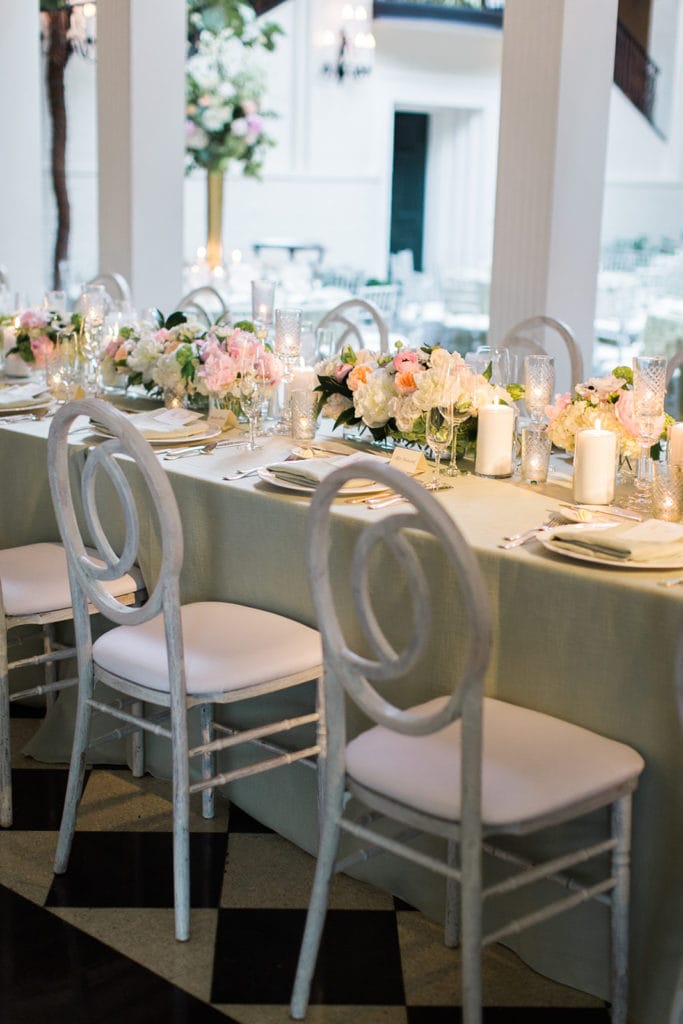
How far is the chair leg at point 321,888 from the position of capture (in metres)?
2.21

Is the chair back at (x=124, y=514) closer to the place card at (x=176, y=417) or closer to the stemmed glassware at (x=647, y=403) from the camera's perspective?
the place card at (x=176, y=417)

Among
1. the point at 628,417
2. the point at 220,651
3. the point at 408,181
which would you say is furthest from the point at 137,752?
the point at 408,181

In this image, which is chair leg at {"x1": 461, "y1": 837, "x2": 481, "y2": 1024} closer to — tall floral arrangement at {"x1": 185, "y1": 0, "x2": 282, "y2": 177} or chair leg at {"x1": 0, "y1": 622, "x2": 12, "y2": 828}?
chair leg at {"x1": 0, "y1": 622, "x2": 12, "y2": 828}

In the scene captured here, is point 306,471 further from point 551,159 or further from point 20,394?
point 551,159

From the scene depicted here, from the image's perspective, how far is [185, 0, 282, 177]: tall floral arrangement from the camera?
856 centimetres

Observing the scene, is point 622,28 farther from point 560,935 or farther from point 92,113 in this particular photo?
point 560,935

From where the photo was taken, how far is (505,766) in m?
2.09

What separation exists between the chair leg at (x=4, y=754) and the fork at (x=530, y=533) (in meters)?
1.28

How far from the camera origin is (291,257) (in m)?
11.0

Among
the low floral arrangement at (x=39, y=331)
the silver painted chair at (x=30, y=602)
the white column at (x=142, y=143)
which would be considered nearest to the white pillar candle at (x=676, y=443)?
the silver painted chair at (x=30, y=602)

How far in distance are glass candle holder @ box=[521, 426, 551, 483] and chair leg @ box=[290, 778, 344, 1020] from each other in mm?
1013

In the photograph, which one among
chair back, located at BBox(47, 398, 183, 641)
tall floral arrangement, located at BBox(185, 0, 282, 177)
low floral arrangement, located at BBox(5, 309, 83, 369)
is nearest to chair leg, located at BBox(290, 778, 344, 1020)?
chair back, located at BBox(47, 398, 183, 641)

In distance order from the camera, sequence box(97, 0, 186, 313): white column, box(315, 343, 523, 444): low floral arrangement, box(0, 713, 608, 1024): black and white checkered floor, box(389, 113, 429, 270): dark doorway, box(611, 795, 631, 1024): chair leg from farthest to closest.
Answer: box(389, 113, 429, 270): dark doorway, box(97, 0, 186, 313): white column, box(315, 343, 523, 444): low floral arrangement, box(0, 713, 608, 1024): black and white checkered floor, box(611, 795, 631, 1024): chair leg

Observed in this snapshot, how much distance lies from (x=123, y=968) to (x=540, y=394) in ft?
4.97
